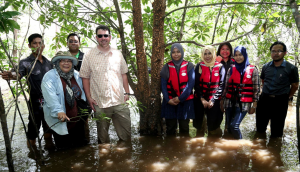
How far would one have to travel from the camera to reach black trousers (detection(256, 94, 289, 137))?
3852 mm

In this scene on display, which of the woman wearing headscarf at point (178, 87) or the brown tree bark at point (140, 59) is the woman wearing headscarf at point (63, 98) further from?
the woman wearing headscarf at point (178, 87)

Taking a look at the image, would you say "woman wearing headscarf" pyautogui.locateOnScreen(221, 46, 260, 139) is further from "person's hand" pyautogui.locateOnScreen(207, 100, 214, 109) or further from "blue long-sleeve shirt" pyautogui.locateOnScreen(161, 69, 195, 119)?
"blue long-sleeve shirt" pyautogui.locateOnScreen(161, 69, 195, 119)

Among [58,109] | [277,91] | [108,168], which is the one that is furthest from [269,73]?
[58,109]

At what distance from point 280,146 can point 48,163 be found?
3.58m

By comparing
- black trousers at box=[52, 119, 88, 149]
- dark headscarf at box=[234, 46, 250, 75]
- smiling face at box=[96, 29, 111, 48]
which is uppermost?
smiling face at box=[96, 29, 111, 48]

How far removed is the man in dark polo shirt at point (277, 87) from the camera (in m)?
3.76

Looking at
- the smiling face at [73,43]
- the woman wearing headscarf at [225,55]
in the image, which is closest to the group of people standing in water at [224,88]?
the woman wearing headscarf at [225,55]

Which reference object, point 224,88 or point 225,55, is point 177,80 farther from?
point 225,55

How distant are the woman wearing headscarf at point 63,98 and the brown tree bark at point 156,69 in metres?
1.26

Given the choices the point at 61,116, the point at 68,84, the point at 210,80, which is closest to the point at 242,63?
the point at 210,80

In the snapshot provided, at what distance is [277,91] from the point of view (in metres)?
3.84

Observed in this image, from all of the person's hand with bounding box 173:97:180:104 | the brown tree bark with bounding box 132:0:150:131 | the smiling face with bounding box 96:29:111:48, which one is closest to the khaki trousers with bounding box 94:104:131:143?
the brown tree bark with bounding box 132:0:150:131

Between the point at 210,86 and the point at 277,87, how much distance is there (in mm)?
1176

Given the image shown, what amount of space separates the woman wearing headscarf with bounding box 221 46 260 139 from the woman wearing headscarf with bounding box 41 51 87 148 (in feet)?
8.51
